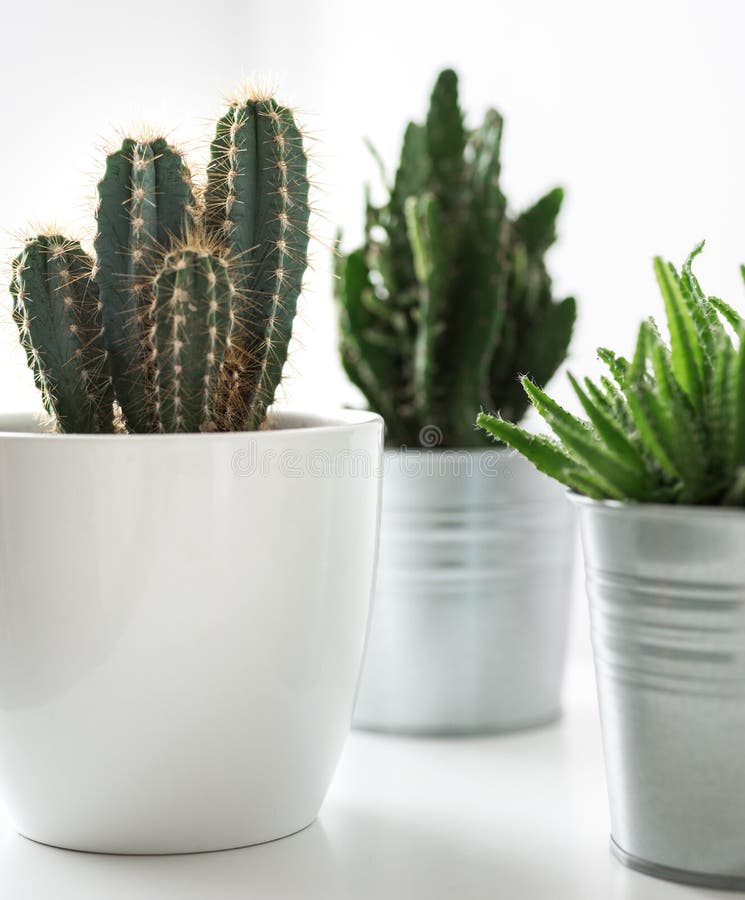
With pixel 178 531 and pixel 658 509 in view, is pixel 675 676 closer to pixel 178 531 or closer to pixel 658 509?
pixel 658 509

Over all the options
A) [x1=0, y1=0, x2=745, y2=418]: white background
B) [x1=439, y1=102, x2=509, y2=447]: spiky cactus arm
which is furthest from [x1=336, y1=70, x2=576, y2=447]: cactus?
[x1=0, y1=0, x2=745, y2=418]: white background

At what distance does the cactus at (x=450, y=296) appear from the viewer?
0.89 meters

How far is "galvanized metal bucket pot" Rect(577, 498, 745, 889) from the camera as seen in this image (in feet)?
1.75

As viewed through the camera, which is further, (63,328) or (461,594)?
(461,594)

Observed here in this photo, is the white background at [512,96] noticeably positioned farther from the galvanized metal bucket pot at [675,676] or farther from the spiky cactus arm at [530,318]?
the galvanized metal bucket pot at [675,676]

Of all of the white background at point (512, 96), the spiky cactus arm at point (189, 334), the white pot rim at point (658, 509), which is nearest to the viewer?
the white pot rim at point (658, 509)

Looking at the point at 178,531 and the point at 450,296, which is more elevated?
the point at 450,296

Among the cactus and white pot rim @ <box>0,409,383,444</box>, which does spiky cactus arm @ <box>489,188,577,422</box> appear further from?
white pot rim @ <box>0,409,383,444</box>

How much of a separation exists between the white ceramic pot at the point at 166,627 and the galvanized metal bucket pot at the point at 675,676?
16 centimetres

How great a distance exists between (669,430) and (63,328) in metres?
0.36

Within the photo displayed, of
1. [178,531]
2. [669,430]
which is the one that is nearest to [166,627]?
[178,531]

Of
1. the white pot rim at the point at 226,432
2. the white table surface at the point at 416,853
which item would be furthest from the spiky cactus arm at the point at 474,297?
the white table surface at the point at 416,853

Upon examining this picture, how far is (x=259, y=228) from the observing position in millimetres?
694

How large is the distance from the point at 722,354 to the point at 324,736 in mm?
313
